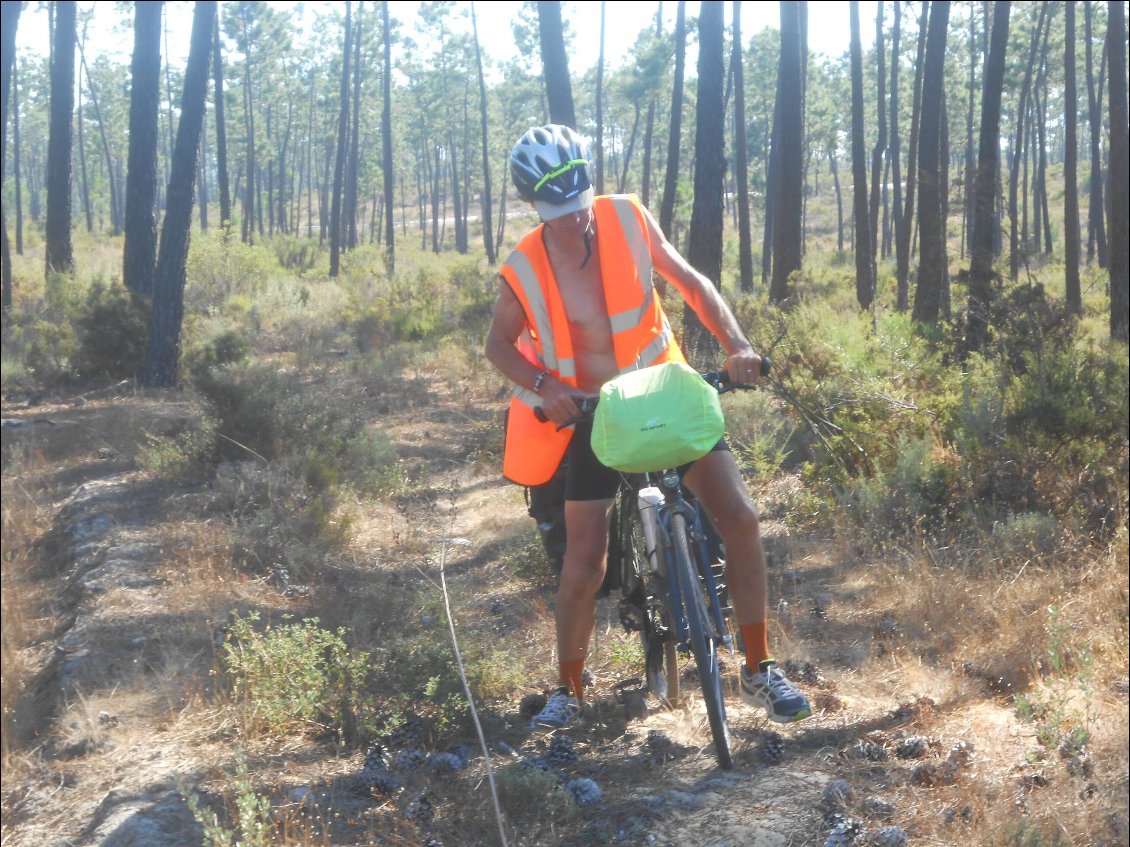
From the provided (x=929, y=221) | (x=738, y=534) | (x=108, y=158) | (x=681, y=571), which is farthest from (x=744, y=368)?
(x=108, y=158)

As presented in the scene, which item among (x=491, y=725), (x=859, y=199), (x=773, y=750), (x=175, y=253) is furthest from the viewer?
(x=859, y=199)

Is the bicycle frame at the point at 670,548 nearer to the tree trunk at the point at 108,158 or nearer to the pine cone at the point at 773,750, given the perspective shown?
the pine cone at the point at 773,750

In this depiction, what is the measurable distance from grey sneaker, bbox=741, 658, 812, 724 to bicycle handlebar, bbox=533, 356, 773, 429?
3.03 ft

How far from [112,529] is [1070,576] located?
5.57 meters

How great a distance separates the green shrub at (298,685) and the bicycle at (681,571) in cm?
118

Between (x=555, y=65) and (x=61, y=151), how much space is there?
40.6ft

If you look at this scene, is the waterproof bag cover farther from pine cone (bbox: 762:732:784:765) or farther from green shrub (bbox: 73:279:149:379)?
green shrub (bbox: 73:279:149:379)

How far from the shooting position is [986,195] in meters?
12.6

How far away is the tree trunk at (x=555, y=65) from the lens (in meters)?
12.5

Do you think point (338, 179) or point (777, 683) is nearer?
point (777, 683)

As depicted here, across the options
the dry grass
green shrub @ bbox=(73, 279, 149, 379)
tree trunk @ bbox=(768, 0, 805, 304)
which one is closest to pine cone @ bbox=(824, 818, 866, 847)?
the dry grass

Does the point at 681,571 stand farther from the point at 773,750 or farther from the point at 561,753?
the point at 561,753

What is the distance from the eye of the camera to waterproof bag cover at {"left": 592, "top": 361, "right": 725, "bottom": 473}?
3287 mm

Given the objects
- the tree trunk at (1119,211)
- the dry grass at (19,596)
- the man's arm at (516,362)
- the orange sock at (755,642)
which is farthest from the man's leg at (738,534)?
the tree trunk at (1119,211)
